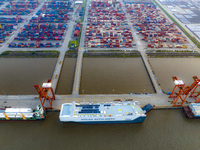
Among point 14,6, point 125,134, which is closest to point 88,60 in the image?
point 125,134

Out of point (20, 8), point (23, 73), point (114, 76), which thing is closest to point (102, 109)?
point (114, 76)

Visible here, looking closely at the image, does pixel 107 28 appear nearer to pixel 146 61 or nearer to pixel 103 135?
pixel 146 61

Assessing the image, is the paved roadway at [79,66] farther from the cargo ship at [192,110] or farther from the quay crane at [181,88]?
the cargo ship at [192,110]

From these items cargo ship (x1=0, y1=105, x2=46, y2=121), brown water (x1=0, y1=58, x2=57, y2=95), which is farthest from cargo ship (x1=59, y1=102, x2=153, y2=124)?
brown water (x1=0, y1=58, x2=57, y2=95)

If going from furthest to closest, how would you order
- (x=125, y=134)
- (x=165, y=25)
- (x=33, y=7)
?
1. (x=33, y=7)
2. (x=165, y=25)
3. (x=125, y=134)

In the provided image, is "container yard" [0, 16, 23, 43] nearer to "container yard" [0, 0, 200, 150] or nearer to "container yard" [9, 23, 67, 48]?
"container yard" [0, 0, 200, 150]

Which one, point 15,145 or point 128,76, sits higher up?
point 128,76

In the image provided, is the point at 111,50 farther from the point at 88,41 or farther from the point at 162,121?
the point at 162,121
